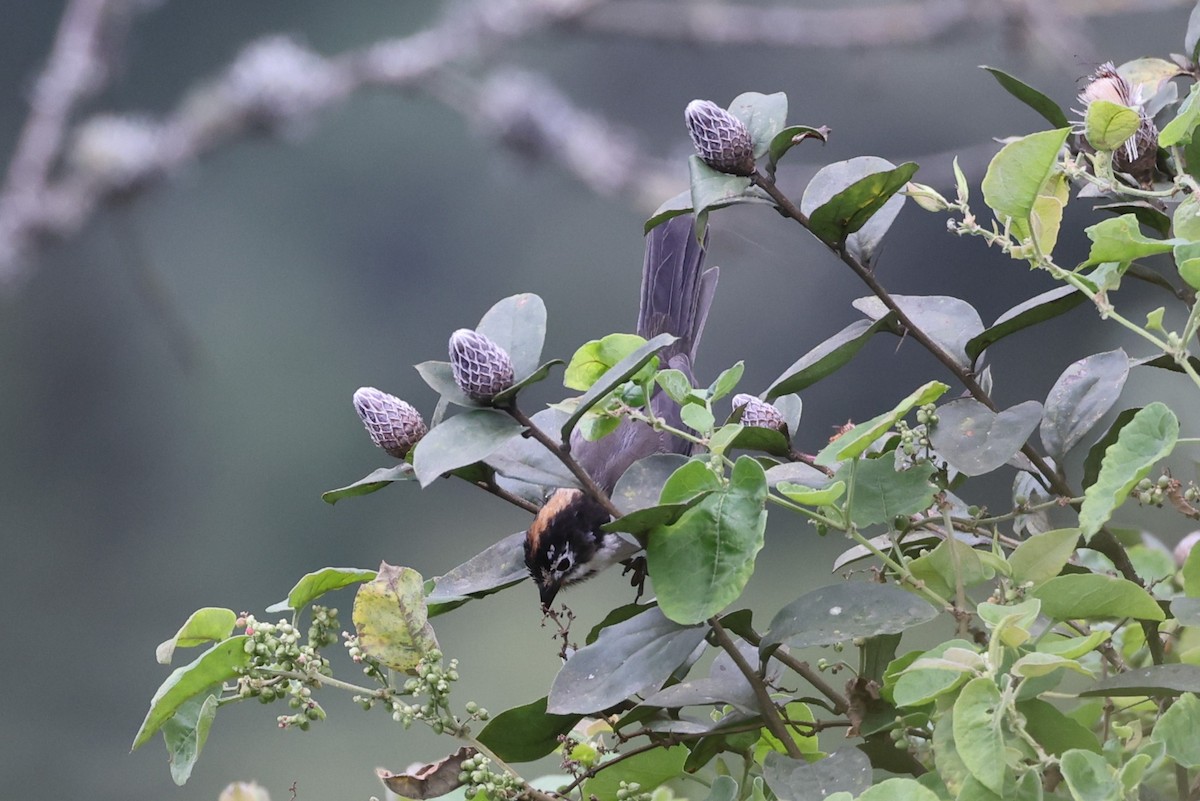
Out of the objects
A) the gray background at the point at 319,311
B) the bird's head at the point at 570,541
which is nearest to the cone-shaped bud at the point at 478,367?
the bird's head at the point at 570,541

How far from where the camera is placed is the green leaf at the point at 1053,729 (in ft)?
1.58

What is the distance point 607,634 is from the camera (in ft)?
1.86

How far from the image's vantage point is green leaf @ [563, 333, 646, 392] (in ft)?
1.95

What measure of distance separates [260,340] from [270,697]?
7.39 ft

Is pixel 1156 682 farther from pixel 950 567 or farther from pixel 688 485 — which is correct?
pixel 688 485

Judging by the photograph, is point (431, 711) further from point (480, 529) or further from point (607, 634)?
point (480, 529)

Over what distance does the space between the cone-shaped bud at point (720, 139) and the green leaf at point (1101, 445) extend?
238 millimetres

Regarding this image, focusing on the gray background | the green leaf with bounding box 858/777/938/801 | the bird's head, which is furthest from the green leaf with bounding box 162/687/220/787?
the gray background

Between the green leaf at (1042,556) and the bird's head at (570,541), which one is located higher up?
the green leaf at (1042,556)

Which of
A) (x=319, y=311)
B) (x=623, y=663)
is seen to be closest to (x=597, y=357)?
(x=623, y=663)

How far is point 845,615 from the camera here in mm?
514

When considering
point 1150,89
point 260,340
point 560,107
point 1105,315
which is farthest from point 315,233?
point 1105,315

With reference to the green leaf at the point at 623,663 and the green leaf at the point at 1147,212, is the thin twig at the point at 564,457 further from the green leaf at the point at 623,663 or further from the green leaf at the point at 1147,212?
the green leaf at the point at 1147,212

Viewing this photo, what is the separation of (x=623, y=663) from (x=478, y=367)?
0.16 meters
